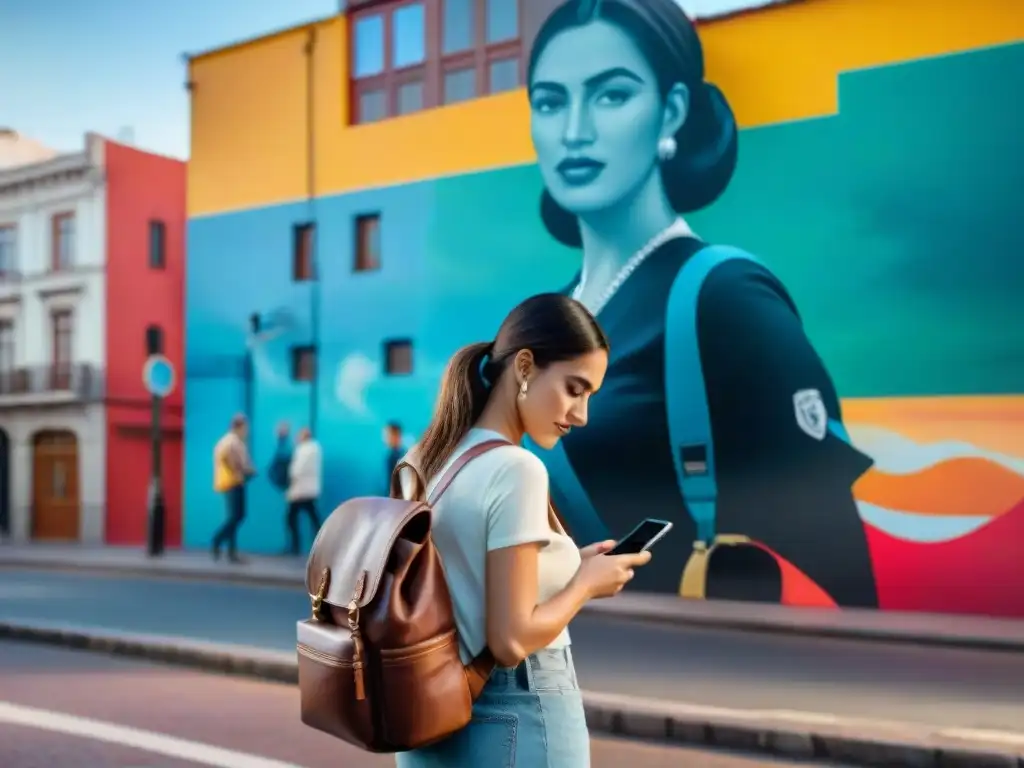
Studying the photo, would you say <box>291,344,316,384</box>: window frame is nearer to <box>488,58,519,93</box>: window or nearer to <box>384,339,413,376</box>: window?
<box>384,339,413,376</box>: window

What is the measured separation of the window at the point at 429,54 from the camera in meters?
17.2

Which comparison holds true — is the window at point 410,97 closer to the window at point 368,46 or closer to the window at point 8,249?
the window at point 368,46

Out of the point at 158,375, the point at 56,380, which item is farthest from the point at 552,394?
the point at 56,380

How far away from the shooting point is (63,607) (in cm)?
1270

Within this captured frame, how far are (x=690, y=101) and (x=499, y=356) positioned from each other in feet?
42.5

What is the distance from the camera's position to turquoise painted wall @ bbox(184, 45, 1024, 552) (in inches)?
502

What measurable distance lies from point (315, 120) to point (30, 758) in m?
14.3

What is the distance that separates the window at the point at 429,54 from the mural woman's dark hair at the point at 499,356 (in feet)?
49.0

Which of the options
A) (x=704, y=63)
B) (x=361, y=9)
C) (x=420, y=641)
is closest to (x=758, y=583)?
(x=704, y=63)

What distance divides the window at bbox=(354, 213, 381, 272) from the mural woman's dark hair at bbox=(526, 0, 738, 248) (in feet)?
17.5

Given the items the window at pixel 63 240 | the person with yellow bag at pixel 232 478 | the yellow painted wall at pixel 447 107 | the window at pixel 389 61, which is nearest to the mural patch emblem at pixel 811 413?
the yellow painted wall at pixel 447 107

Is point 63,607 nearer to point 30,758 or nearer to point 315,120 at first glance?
point 30,758

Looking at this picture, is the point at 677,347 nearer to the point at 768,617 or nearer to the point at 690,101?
the point at 690,101

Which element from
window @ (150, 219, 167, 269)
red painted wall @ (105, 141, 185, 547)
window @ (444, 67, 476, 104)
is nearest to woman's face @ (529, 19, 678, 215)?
window @ (444, 67, 476, 104)
